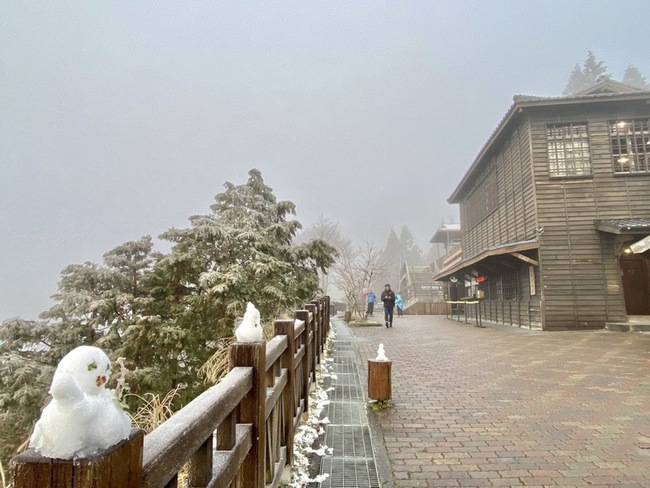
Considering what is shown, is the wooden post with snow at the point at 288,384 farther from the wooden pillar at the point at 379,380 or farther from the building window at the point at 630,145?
the building window at the point at 630,145

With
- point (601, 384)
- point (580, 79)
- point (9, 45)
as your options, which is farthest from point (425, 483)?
point (9, 45)

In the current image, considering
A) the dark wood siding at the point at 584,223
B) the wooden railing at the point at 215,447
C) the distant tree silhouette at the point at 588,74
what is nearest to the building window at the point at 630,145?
the dark wood siding at the point at 584,223

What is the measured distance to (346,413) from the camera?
190 inches

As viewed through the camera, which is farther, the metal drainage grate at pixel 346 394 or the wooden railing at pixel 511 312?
the wooden railing at pixel 511 312

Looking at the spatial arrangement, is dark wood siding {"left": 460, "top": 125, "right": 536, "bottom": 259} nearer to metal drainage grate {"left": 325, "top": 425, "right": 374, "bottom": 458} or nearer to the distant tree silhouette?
metal drainage grate {"left": 325, "top": 425, "right": 374, "bottom": 458}

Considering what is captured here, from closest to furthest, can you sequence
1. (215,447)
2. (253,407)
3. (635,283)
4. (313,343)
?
(215,447), (253,407), (313,343), (635,283)

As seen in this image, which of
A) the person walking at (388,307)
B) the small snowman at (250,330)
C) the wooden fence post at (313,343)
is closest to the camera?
the small snowman at (250,330)

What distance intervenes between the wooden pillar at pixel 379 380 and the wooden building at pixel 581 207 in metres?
10.8

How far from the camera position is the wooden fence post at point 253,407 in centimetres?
208

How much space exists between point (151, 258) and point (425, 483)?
939 cm

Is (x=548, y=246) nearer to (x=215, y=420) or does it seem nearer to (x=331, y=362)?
(x=331, y=362)

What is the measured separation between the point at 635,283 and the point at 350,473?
55.7ft

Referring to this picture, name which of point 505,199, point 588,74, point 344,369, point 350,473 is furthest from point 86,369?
point 588,74

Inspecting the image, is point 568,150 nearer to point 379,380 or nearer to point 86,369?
point 379,380
